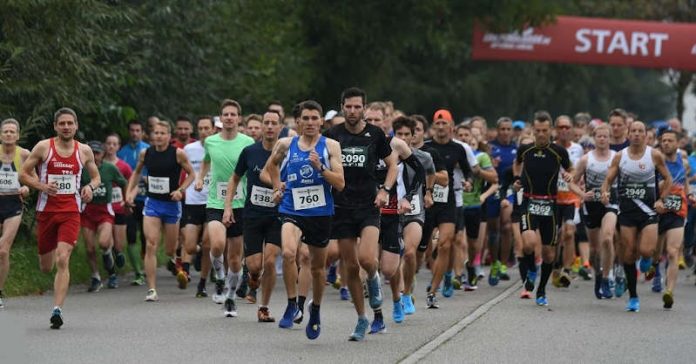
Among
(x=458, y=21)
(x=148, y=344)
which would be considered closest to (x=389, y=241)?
(x=148, y=344)

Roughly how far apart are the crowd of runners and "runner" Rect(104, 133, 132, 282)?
0.8 inches

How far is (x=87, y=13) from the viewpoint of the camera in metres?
22.9

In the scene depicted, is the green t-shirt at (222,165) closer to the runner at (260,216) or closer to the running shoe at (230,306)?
the runner at (260,216)

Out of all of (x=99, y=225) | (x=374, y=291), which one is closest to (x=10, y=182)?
(x=99, y=225)

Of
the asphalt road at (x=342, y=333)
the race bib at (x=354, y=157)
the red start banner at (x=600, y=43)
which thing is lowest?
the asphalt road at (x=342, y=333)

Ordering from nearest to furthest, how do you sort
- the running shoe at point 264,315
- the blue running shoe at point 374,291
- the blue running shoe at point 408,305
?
1. the blue running shoe at point 374,291
2. the running shoe at point 264,315
3. the blue running shoe at point 408,305

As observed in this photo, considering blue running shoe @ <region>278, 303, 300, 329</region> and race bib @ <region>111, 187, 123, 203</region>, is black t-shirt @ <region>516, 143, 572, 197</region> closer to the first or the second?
blue running shoe @ <region>278, 303, 300, 329</region>

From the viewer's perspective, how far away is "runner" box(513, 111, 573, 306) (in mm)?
18109

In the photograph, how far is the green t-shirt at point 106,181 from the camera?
2002 cm

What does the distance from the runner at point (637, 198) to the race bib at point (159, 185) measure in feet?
16.5

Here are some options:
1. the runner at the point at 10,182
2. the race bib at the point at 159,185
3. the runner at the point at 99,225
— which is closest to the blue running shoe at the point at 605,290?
the race bib at the point at 159,185

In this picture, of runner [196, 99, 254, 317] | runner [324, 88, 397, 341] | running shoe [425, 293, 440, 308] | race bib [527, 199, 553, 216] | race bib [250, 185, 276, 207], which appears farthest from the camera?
race bib [527, 199, 553, 216]

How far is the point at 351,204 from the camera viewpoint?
13.8m

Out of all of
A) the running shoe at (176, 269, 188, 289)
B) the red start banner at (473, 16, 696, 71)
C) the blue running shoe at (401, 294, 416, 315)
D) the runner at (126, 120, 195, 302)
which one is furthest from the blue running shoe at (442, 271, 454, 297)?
the red start banner at (473, 16, 696, 71)
